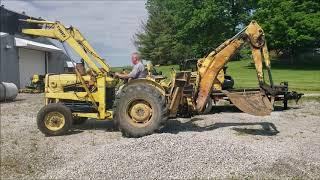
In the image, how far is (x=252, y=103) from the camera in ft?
39.1

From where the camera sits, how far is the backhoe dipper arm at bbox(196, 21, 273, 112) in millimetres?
12203

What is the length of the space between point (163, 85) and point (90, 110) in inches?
83.8

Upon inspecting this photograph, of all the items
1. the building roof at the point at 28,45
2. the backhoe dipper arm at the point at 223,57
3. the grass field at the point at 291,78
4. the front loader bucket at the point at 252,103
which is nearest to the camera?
the front loader bucket at the point at 252,103

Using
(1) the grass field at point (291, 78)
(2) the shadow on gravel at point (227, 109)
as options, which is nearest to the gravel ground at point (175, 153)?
(2) the shadow on gravel at point (227, 109)

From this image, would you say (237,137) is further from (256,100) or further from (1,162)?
(1,162)

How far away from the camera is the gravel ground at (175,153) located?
8.52 metres

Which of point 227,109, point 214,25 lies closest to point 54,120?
point 227,109

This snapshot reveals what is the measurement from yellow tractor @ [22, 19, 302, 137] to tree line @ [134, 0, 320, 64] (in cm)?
3316

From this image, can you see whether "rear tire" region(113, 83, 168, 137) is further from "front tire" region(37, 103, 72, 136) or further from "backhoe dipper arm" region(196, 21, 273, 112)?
"front tire" region(37, 103, 72, 136)

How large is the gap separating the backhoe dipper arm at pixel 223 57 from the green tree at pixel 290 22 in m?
32.8

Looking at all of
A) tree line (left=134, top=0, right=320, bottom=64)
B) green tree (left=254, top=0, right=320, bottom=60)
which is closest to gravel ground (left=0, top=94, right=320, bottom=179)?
green tree (left=254, top=0, right=320, bottom=60)

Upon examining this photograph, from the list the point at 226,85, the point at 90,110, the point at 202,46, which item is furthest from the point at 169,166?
the point at 202,46

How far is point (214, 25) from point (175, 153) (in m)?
46.6

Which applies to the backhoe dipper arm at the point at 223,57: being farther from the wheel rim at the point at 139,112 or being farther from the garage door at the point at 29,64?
the garage door at the point at 29,64
